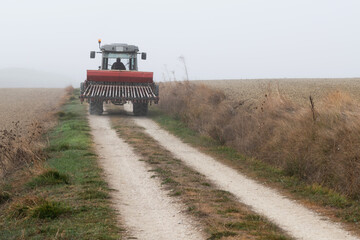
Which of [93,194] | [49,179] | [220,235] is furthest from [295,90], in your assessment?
[220,235]

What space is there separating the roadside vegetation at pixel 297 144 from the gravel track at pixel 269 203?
37 centimetres

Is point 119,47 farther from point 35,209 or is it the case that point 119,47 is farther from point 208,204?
point 35,209

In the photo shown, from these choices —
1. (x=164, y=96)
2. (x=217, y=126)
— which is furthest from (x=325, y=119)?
(x=164, y=96)

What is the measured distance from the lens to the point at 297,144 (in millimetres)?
10828

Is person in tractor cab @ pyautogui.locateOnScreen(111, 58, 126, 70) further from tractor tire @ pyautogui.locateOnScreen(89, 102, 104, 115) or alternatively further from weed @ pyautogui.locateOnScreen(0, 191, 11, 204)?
weed @ pyautogui.locateOnScreen(0, 191, 11, 204)

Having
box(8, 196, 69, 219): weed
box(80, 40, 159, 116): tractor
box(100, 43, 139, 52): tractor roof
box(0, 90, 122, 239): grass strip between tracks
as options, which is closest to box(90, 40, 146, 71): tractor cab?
box(100, 43, 139, 52): tractor roof

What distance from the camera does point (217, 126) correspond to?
1588 cm

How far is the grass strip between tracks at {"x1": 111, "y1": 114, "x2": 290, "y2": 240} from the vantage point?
6.48 meters

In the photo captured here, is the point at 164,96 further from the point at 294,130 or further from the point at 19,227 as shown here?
the point at 19,227

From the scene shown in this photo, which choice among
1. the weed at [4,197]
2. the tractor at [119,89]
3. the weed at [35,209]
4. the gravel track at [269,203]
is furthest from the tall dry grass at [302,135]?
the tractor at [119,89]

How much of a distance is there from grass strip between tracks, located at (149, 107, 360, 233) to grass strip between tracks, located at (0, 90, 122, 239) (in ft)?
11.0

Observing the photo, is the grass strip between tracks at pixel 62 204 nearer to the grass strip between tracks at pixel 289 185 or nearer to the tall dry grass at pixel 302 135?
the grass strip between tracks at pixel 289 185

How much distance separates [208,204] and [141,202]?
1.15m

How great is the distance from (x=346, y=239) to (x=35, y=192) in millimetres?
5435
